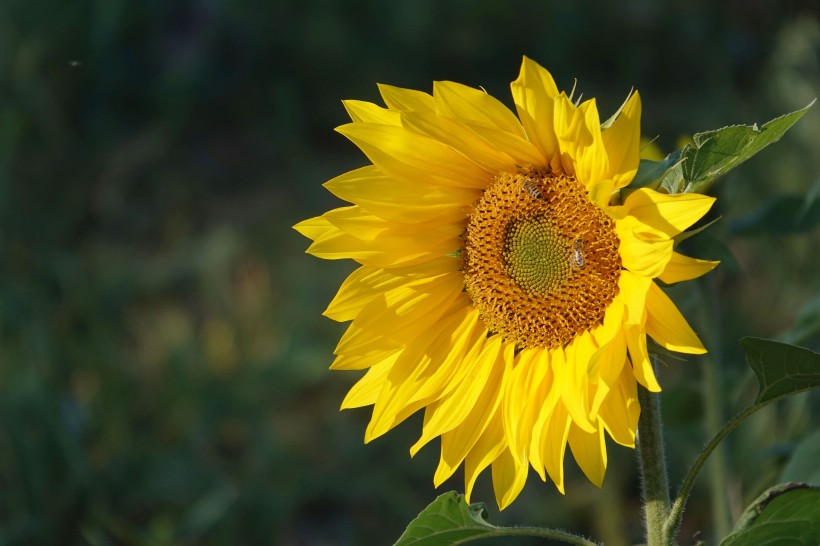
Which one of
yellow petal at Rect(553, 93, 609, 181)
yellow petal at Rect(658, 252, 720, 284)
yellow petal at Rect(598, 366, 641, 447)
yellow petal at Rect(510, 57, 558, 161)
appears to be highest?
yellow petal at Rect(510, 57, 558, 161)

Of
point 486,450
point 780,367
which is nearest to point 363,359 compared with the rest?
point 486,450

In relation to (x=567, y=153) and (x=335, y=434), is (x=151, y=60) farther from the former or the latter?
(x=567, y=153)

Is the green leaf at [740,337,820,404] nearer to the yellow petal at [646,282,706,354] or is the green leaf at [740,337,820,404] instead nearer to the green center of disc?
the yellow petal at [646,282,706,354]

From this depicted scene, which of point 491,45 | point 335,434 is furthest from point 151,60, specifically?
point 335,434

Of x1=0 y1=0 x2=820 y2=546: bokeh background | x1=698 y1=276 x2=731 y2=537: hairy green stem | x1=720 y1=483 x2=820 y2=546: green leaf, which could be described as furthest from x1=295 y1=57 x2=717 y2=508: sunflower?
x1=698 y1=276 x2=731 y2=537: hairy green stem

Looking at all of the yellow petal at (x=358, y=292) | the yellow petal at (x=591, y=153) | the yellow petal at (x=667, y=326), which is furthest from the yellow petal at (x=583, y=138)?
the yellow petal at (x=358, y=292)

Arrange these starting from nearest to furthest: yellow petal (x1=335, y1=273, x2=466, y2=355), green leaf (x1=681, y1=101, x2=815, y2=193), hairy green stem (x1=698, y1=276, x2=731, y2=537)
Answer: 1. green leaf (x1=681, y1=101, x2=815, y2=193)
2. yellow petal (x1=335, y1=273, x2=466, y2=355)
3. hairy green stem (x1=698, y1=276, x2=731, y2=537)
